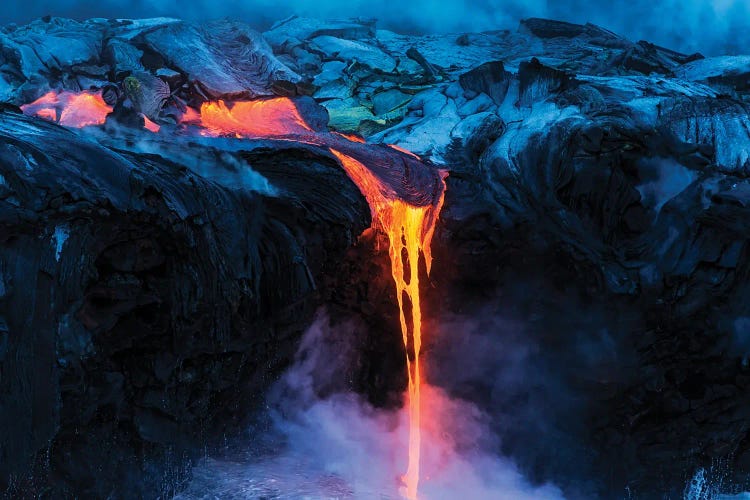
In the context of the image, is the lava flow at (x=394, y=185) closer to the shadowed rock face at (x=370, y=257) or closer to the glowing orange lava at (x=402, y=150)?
the glowing orange lava at (x=402, y=150)

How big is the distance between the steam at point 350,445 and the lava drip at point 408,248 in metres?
0.17

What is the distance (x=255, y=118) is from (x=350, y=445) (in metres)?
4.92

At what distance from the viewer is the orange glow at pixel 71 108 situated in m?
7.66

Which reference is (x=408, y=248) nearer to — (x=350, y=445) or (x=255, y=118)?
(x=350, y=445)

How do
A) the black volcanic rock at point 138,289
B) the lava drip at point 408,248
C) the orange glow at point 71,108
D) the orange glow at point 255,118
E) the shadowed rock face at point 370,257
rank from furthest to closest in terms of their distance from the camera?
the orange glow at point 255,118 → the orange glow at point 71,108 → the lava drip at point 408,248 → the shadowed rock face at point 370,257 → the black volcanic rock at point 138,289

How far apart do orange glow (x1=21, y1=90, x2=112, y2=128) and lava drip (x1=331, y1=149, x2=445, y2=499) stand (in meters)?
3.18

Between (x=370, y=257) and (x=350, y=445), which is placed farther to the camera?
(x=350, y=445)

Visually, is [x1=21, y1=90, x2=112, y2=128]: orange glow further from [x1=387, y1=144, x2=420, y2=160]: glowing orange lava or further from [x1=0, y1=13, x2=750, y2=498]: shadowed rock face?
[x1=387, y1=144, x2=420, y2=160]: glowing orange lava

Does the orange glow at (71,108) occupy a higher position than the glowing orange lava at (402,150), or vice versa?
the glowing orange lava at (402,150)

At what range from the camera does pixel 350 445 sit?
771 centimetres

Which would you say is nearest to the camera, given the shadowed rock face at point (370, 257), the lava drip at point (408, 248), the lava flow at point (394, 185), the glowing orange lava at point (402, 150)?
the shadowed rock face at point (370, 257)

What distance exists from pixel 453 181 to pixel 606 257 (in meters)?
2.15

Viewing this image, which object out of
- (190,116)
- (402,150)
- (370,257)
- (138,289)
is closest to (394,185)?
(370,257)

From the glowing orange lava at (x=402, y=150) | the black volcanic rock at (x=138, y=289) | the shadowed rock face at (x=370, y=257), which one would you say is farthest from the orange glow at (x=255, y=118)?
the black volcanic rock at (x=138, y=289)
